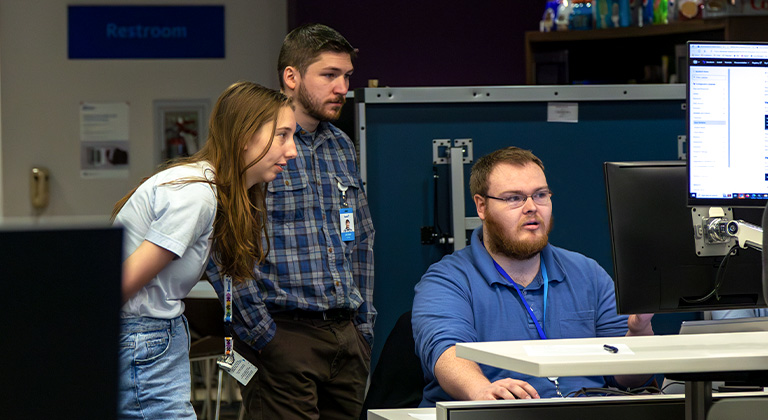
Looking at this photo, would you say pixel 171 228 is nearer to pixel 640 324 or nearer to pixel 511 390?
pixel 511 390

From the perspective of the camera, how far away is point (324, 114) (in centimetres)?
293

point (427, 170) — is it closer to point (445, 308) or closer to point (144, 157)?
point (445, 308)

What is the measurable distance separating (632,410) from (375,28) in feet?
14.6

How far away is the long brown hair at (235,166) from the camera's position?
84.7 inches

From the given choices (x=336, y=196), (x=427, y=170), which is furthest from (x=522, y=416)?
(x=427, y=170)

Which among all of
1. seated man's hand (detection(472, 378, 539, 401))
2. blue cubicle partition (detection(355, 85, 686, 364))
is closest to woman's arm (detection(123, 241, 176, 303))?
seated man's hand (detection(472, 378, 539, 401))

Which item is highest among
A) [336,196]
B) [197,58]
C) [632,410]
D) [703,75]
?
[197,58]

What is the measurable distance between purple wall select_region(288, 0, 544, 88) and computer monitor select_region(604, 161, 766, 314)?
13.6 ft

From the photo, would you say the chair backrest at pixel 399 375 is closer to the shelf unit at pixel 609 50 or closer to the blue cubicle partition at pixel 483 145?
the blue cubicle partition at pixel 483 145

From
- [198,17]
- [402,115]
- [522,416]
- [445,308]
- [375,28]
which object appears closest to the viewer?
[522,416]

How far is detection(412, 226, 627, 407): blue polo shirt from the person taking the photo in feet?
7.50

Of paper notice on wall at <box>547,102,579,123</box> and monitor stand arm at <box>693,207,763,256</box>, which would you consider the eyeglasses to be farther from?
paper notice on wall at <box>547,102,579,123</box>

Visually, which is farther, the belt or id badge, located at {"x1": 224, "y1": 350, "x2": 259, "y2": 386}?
the belt

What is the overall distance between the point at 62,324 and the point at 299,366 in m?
2.12
